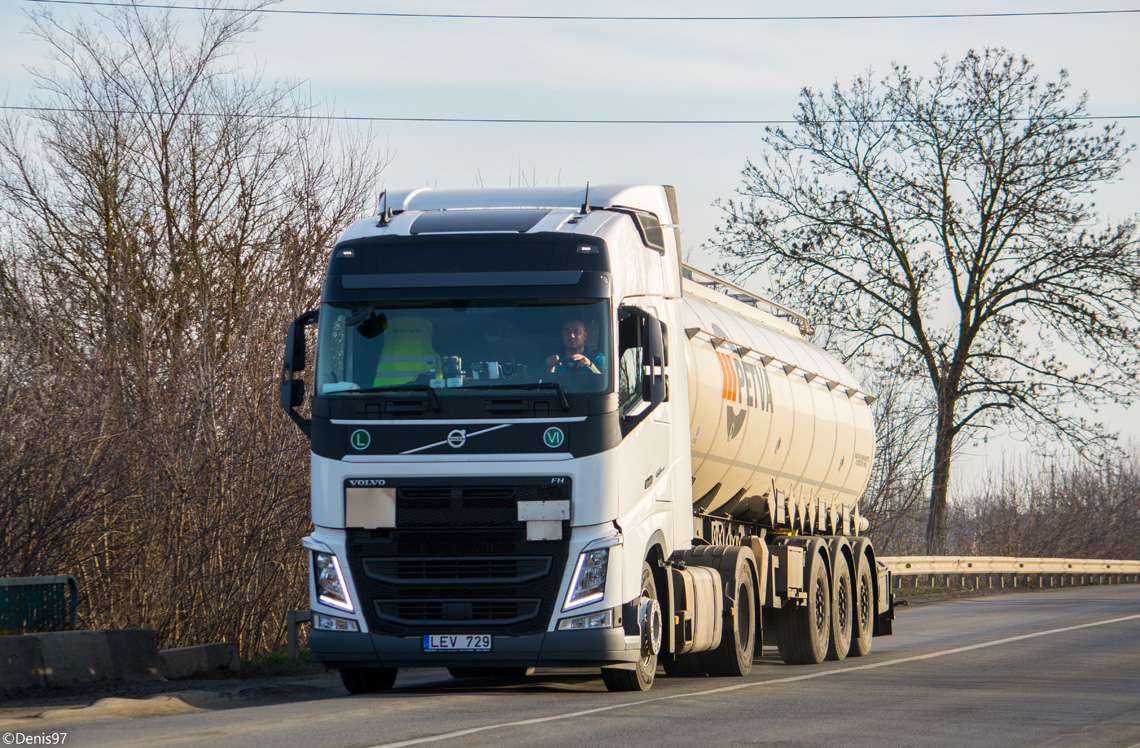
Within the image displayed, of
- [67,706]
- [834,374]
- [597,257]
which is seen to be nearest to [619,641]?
[597,257]

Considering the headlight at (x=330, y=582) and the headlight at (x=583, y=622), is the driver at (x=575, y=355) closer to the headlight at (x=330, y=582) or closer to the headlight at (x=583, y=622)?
the headlight at (x=583, y=622)

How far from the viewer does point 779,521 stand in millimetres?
Result: 16047

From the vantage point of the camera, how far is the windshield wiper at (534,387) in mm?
10305

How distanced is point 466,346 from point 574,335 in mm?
804

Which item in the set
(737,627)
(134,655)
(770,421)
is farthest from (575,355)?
(770,421)

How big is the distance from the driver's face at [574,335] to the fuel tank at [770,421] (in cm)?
252

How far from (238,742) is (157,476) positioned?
704 centimetres

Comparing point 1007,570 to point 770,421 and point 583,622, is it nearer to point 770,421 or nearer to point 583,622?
point 770,421

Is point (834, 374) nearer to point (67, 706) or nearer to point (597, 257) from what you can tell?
point (597, 257)

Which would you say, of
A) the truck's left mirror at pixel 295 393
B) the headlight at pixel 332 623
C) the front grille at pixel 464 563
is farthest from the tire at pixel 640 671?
the truck's left mirror at pixel 295 393

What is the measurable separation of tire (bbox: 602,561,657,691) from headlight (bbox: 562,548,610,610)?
71cm

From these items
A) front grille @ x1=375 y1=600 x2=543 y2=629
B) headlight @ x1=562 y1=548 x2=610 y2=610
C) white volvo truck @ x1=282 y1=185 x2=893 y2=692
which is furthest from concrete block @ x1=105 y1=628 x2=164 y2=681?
headlight @ x1=562 y1=548 x2=610 y2=610

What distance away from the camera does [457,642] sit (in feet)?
34.0

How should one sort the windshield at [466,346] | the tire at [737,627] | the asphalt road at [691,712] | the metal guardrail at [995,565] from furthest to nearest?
the metal guardrail at [995,565] < the tire at [737,627] < the windshield at [466,346] < the asphalt road at [691,712]
